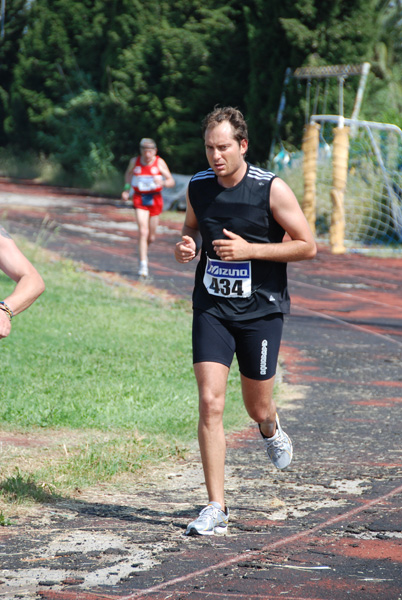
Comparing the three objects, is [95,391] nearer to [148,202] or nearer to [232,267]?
[232,267]

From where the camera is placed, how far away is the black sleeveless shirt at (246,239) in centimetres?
499

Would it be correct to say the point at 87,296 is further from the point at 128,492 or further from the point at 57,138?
the point at 57,138

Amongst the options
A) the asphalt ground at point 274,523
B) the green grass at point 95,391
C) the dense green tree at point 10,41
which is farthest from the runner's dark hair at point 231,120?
the dense green tree at point 10,41

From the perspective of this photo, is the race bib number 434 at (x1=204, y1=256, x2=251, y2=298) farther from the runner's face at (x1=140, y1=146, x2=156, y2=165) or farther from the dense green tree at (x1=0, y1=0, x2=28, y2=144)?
the dense green tree at (x1=0, y1=0, x2=28, y2=144)

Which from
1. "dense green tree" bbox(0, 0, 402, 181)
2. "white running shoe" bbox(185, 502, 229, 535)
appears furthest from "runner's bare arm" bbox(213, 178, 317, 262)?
"dense green tree" bbox(0, 0, 402, 181)

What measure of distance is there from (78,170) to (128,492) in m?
38.0

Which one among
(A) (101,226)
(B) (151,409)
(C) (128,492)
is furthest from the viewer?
(A) (101,226)

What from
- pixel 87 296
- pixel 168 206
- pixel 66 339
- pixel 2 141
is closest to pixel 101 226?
pixel 168 206

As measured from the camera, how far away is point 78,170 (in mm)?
42625

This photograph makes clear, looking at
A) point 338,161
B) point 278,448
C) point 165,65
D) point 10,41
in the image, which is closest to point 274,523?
point 278,448

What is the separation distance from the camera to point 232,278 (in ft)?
16.3

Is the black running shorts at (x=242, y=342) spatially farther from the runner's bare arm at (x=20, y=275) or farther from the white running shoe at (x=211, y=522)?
the runner's bare arm at (x=20, y=275)

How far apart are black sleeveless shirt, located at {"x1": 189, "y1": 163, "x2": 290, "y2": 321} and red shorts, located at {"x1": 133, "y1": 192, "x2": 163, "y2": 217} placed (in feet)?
30.9

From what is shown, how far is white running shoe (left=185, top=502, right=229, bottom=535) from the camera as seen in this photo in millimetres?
4730
